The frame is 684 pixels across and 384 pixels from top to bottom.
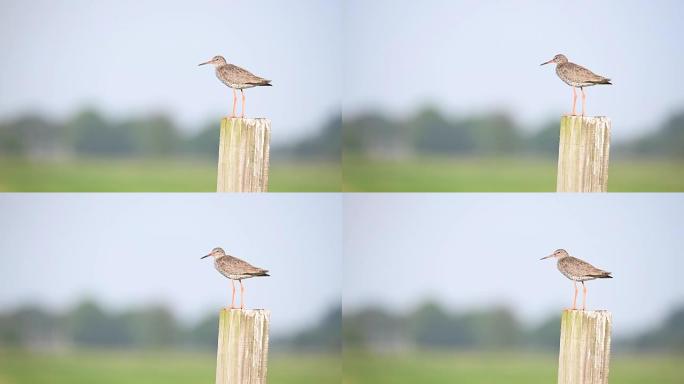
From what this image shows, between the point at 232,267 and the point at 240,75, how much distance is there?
0.74 meters

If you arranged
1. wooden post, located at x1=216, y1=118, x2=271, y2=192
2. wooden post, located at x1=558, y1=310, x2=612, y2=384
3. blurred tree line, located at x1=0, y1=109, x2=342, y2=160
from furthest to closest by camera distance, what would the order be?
wooden post, located at x1=216, y1=118, x2=271, y2=192, wooden post, located at x1=558, y1=310, x2=612, y2=384, blurred tree line, located at x1=0, y1=109, x2=342, y2=160

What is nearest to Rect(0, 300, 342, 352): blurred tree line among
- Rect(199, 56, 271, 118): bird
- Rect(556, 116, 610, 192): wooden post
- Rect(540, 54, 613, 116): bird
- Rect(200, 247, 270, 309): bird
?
Rect(200, 247, 270, 309): bird

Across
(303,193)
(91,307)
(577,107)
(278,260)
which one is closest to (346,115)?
(303,193)

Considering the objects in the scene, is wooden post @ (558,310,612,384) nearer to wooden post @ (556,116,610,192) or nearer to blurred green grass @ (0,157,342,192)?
wooden post @ (556,116,610,192)

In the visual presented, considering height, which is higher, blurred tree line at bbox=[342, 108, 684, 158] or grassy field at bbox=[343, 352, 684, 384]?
blurred tree line at bbox=[342, 108, 684, 158]

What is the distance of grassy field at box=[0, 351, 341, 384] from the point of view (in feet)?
13.1

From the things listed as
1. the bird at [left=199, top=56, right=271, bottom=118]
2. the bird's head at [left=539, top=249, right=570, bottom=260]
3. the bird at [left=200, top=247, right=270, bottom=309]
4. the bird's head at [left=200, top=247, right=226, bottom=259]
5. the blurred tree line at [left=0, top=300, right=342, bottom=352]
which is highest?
the bird at [left=199, top=56, right=271, bottom=118]

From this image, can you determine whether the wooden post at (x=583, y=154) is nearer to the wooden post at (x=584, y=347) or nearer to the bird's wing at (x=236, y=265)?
the wooden post at (x=584, y=347)

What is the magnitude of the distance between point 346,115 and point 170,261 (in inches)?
37.4

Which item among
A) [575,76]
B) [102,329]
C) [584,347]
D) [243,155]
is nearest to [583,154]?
[575,76]

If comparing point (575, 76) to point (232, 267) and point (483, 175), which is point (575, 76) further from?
point (232, 267)

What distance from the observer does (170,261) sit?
13.4 feet

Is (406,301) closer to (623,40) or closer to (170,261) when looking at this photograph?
(170,261)

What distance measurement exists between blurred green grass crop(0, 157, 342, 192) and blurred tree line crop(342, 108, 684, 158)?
0.39 metres
